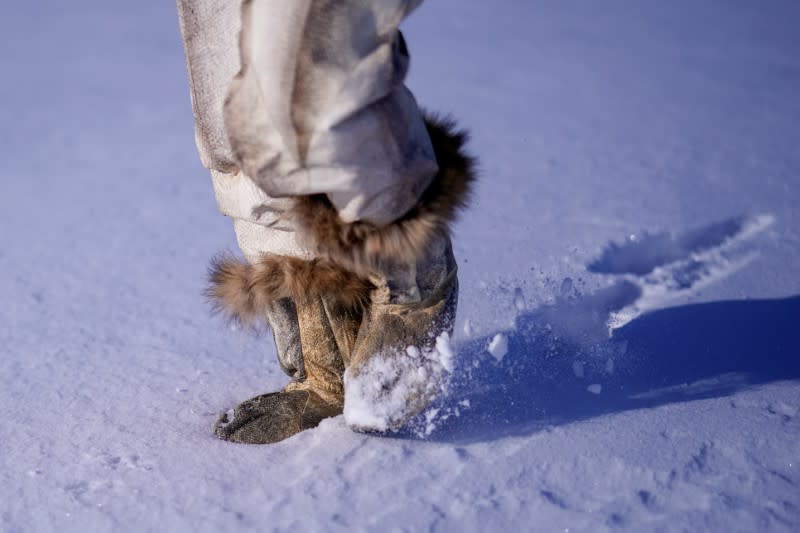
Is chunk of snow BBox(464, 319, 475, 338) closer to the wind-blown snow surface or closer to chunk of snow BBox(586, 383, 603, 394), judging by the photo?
the wind-blown snow surface

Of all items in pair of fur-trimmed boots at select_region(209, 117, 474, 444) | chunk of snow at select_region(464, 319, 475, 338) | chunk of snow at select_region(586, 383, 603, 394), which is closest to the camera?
pair of fur-trimmed boots at select_region(209, 117, 474, 444)

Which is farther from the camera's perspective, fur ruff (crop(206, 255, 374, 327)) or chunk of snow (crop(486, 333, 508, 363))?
chunk of snow (crop(486, 333, 508, 363))

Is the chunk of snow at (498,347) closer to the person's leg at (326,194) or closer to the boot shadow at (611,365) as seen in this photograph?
the boot shadow at (611,365)

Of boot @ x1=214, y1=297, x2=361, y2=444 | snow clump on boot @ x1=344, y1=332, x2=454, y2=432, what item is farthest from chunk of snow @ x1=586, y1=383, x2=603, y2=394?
boot @ x1=214, y1=297, x2=361, y2=444

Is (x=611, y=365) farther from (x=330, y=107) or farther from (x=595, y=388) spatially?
(x=330, y=107)

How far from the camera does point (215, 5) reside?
103cm

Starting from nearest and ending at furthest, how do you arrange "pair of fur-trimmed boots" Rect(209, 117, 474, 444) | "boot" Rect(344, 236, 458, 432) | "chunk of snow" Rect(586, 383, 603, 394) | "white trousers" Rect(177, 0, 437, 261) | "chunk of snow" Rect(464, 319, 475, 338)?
"white trousers" Rect(177, 0, 437, 261) < "pair of fur-trimmed boots" Rect(209, 117, 474, 444) < "boot" Rect(344, 236, 458, 432) < "chunk of snow" Rect(586, 383, 603, 394) < "chunk of snow" Rect(464, 319, 475, 338)

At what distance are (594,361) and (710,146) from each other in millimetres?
1108

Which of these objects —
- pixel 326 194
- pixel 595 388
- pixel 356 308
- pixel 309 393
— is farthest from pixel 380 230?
pixel 595 388

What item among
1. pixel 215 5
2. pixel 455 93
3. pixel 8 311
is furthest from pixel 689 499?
pixel 455 93

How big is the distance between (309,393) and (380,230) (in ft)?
1.05

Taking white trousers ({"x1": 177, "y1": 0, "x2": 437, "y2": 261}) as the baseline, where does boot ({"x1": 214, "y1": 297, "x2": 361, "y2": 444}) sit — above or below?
below

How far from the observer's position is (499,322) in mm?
1443

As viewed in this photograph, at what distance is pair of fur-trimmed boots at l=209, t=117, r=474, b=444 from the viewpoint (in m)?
1.01
